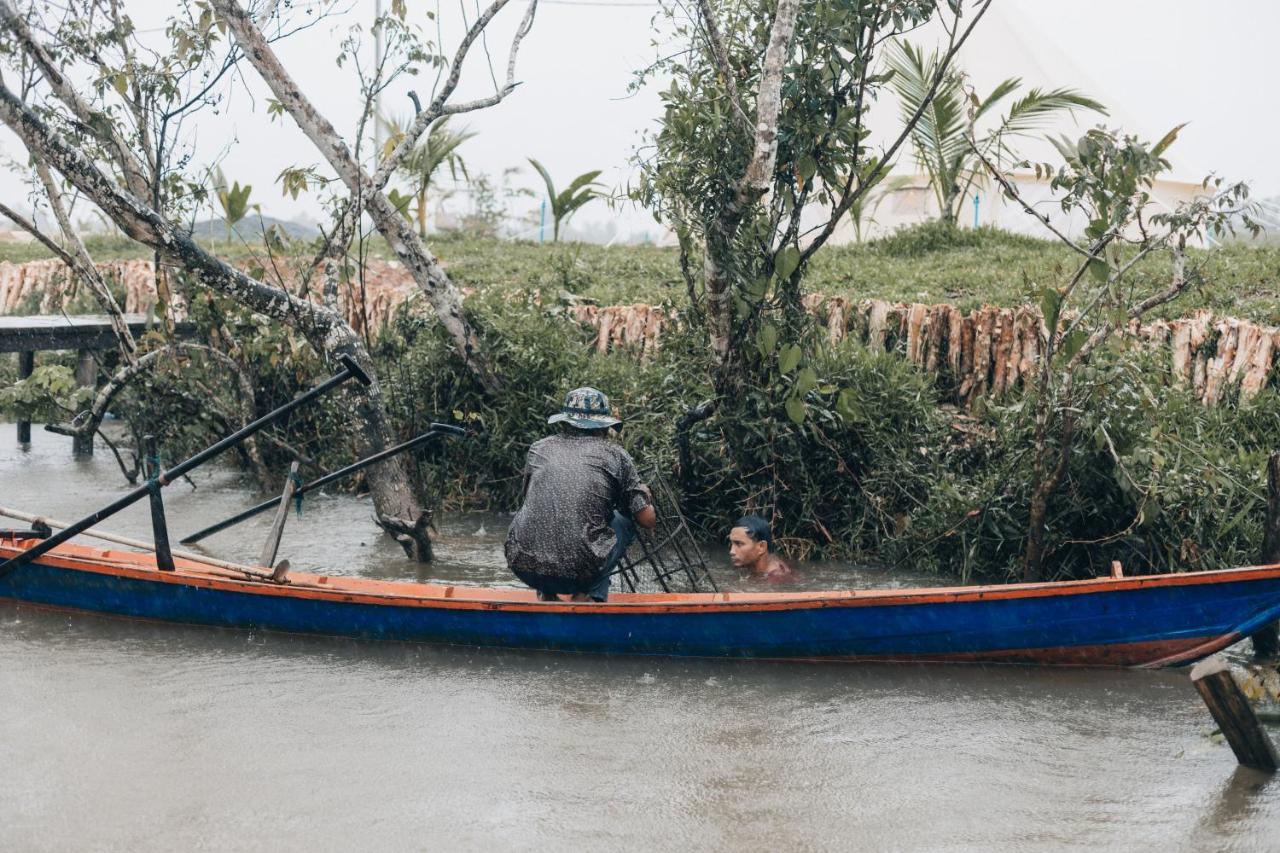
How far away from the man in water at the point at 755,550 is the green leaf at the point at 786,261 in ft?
4.57

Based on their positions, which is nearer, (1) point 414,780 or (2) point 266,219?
(1) point 414,780

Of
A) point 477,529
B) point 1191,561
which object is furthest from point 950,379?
point 477,529

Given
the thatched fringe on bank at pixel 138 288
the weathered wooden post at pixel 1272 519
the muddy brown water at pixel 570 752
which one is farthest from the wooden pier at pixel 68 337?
the weathered wooden post at pixel 1272 519

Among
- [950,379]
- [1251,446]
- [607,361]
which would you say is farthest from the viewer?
[607,361]

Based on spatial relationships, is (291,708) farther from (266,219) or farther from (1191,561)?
(266,219)

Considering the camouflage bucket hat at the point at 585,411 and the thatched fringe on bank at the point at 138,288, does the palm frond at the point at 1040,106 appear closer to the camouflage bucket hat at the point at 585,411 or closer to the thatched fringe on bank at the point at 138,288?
the thatched fringe on bank at the point at 138,288

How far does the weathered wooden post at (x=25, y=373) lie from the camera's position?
38.7ft

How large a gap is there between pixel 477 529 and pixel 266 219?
13.7 m

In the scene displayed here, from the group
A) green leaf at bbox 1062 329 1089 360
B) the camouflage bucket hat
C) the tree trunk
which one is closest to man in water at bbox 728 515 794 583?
the camouflage bucket hat

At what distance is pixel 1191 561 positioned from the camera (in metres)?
6.60

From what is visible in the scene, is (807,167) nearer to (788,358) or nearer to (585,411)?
(788,358)

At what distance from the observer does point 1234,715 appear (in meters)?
4.49

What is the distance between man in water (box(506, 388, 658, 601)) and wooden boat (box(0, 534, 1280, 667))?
0.55 ft

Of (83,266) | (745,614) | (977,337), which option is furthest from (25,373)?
(745,614)
